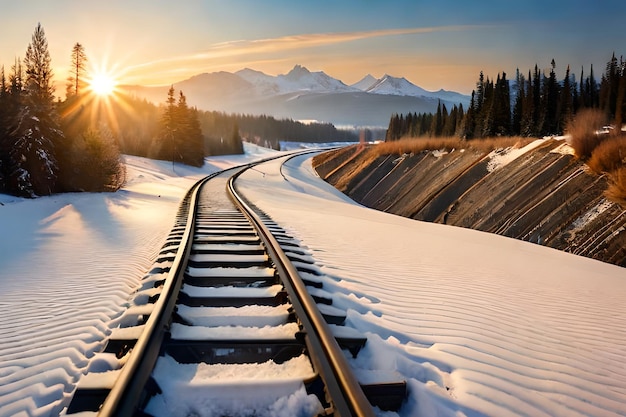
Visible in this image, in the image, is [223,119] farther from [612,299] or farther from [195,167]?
[612,299]

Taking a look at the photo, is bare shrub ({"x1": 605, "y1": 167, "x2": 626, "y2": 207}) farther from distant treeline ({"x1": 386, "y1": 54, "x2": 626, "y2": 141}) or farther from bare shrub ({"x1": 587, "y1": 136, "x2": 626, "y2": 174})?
distant treeline ({"x1": 386, "y1": 54, "x2": 626, "y2": 141})

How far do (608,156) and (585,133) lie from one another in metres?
2.21

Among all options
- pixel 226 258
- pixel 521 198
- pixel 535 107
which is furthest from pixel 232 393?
pixel 535 107

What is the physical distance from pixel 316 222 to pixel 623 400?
33.9 feet

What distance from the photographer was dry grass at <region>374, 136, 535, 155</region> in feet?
77.4

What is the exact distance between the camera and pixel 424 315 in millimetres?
5086

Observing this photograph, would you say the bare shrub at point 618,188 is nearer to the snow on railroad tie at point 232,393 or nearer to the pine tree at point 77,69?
the snow on railroad tie at point 232,393

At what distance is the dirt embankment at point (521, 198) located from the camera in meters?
13.0

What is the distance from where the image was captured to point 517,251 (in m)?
11.5

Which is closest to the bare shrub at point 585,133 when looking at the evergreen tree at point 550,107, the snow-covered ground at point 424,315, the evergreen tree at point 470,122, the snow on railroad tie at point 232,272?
the snow-covered ground at point 424,315

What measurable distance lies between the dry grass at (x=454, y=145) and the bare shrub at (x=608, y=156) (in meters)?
7.04

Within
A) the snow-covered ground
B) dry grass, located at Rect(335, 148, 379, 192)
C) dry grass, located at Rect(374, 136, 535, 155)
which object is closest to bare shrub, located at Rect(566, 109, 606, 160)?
dry grass, located at Rect(374, 136, 535, 155)

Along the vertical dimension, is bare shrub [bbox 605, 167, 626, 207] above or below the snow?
below

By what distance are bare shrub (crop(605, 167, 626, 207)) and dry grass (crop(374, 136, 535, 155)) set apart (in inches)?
348
